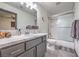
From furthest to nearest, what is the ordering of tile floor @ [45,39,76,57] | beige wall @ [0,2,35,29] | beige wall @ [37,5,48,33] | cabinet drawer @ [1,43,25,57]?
beige wall @ [37,5,48,33] < tile floor @ [45,39,76,57] < beige wall @ [0,2,35,29] < cabinet drawer @ [1,43,25,57]

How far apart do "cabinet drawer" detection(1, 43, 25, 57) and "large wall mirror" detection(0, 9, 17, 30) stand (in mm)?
704

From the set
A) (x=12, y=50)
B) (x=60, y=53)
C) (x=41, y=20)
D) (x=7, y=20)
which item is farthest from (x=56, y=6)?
(x=12, y=50)

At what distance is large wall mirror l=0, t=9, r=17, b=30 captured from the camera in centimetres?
169

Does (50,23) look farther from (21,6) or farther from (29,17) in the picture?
(21,6)

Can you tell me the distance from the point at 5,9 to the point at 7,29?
1.49 feet

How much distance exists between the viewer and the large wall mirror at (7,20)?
5.53 ft

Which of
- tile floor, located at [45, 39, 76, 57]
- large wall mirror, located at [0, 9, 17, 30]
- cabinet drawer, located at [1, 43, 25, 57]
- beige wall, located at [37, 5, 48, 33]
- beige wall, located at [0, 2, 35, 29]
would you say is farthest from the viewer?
beige wall, located at [37, 5, 48, 33]

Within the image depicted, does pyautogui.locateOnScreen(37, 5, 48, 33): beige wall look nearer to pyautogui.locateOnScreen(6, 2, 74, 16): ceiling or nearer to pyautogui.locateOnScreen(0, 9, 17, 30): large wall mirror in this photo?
pyautogui.locateOnScreen(6, 2, 74, 16): ceiling

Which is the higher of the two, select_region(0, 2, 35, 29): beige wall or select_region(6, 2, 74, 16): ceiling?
select_region(6, 2, 74, 16): ceiling

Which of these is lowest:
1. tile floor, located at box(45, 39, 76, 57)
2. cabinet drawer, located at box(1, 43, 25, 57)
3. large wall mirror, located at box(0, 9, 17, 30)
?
tile floor, located at box(45, 39, 76, 57)

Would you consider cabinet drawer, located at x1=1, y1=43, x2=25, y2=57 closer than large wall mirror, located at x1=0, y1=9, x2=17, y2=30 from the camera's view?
Yes

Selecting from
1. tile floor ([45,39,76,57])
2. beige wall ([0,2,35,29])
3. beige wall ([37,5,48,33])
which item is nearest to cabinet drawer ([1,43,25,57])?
beige wall ([0,2,35,29])

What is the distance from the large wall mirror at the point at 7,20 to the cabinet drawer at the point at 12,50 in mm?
704

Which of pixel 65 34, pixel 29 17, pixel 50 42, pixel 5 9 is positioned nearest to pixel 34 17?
pixel 29 17
